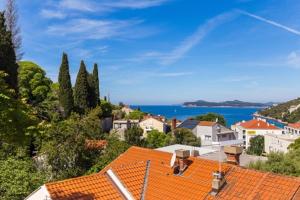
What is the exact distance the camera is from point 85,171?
28625 millimetres

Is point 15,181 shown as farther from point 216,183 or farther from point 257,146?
point 257,146

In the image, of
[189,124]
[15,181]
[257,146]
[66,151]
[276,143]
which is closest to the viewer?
[15,181]

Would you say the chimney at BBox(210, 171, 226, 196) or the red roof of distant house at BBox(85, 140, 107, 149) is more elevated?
the chimney at BBox(210, 171, 226, 196)

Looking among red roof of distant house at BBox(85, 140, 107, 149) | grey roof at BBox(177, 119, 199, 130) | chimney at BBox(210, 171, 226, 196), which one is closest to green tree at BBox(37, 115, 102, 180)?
red roof of distant house at BBox(85, 140, 107, 149)

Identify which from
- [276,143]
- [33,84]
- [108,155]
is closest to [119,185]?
[108,155]

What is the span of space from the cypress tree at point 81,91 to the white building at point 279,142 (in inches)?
1825

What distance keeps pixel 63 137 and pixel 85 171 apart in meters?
3.98

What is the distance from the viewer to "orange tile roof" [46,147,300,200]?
1227cm

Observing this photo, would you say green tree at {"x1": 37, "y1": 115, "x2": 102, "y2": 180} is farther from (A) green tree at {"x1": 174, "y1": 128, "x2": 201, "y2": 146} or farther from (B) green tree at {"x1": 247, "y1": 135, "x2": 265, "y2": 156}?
(B) green tree at {"x1": 247, "y1": 135, "x2": 265, "y2": 156}

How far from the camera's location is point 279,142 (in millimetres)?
72625

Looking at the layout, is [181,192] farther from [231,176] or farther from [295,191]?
[295,191]

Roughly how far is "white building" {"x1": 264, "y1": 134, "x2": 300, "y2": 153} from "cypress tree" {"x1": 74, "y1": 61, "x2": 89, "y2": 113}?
152 feet

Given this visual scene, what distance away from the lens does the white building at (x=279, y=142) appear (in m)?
69.8

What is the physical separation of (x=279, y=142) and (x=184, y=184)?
216 ft
